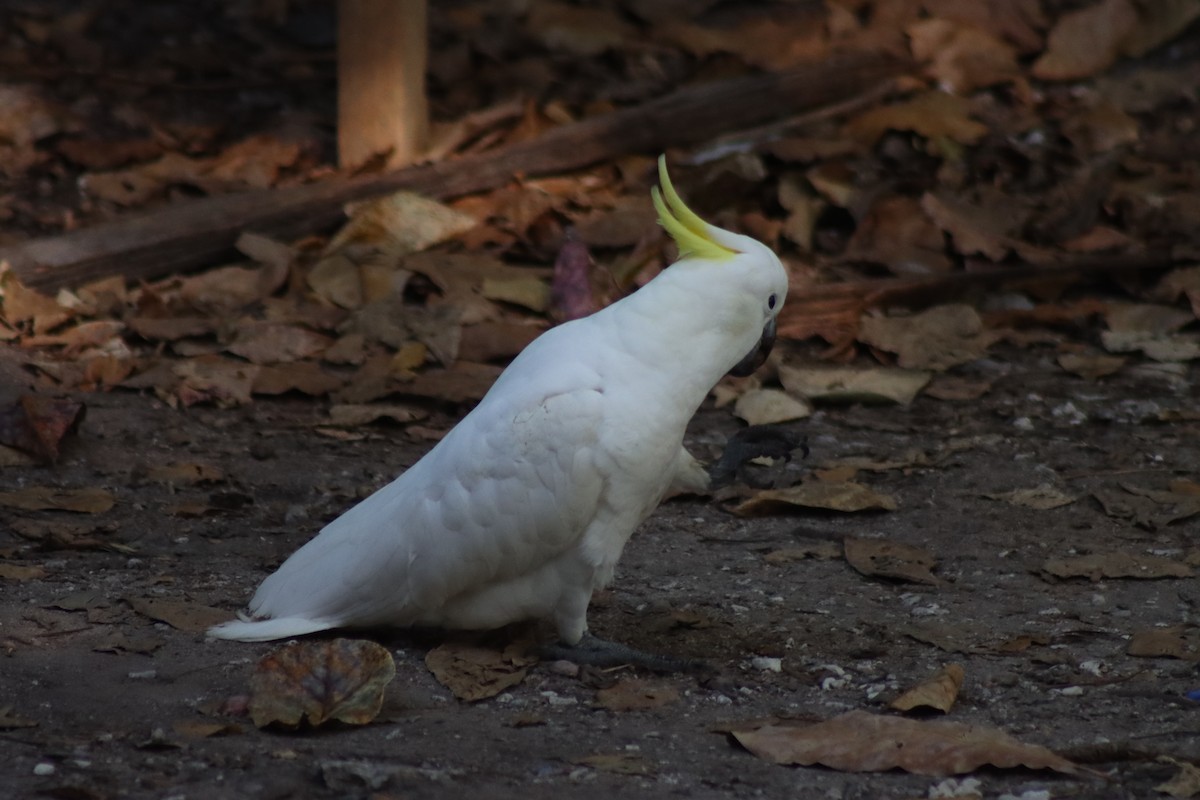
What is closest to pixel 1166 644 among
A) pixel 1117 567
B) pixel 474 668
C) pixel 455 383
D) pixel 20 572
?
pixel 1117 567

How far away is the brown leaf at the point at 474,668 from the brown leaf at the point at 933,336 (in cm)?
215

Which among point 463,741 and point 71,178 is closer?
point 463,741

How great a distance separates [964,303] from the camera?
5.00m

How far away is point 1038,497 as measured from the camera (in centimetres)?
369

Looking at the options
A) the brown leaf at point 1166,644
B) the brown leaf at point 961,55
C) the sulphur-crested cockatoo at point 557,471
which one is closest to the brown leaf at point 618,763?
the sulphur-crested cockatoo at point 557,471

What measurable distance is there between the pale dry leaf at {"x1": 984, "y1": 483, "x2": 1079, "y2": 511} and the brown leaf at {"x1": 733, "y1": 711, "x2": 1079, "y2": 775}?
128 cm

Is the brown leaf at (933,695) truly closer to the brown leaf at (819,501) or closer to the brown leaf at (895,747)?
the brown leaf at (895,747)

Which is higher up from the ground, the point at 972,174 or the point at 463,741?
the point at 972,174

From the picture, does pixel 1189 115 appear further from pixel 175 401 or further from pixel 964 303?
pixel 175 401

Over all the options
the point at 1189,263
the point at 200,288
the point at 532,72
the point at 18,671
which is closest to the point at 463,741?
the point at 18,671

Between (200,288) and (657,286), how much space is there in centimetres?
252

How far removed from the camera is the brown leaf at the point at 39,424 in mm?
3760

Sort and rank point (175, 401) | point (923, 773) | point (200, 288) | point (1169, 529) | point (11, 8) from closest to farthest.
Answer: point (923, 773) < point (1169, 529) < point (175, 401) < point (200, 288) < point (11, 8)

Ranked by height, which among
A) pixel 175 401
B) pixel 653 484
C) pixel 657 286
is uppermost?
pixel 657 286
